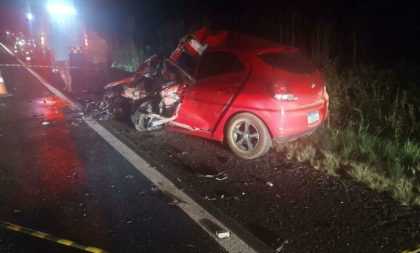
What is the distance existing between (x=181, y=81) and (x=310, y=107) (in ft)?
7.12

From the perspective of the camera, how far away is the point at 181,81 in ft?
20.6

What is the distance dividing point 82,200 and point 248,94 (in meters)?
2.49

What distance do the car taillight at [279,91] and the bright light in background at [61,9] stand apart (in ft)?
48.7

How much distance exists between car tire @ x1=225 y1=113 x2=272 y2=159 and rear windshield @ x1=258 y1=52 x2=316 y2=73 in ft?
2.56

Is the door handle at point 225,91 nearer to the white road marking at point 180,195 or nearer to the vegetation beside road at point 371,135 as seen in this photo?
the vegetation beside road at point 371,135

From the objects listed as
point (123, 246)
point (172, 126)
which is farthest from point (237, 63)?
point (123, 246)

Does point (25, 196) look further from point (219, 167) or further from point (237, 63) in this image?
point (237, 63)

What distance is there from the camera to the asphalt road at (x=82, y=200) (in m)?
3.44

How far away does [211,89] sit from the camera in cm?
560

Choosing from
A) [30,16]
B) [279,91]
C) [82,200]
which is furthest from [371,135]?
[30,16]

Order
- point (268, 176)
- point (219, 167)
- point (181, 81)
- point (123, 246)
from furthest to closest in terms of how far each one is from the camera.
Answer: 1. point (181, 81)
2. point (219, 167)
3. point (268, 176)
4. point (123, 246)

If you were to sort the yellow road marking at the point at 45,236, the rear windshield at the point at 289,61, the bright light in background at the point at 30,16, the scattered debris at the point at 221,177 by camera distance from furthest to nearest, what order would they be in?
1. the bright light in background at the point at 30,16
2. the rear windshield at the point at 289,61
3. the scattered debris at the point at 221,177
4. the yellow road marking at the point at 45,236

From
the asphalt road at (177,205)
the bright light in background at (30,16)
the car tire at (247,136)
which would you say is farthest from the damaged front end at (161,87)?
the bright light in background at (30,16)

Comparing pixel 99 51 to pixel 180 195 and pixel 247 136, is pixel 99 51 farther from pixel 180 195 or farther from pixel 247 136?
pixel 180 195
